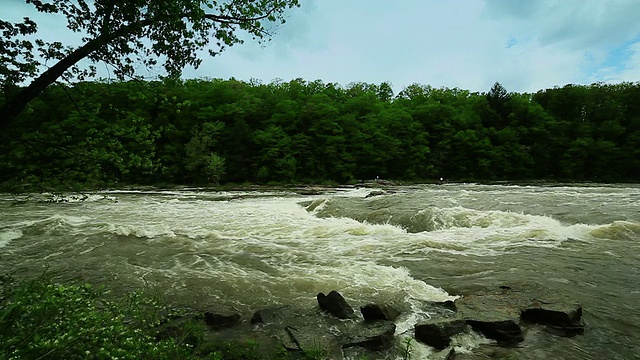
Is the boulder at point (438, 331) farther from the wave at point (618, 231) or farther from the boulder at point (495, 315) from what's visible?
the wave at point (618, 231)

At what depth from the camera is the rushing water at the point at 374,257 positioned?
5.64 meters

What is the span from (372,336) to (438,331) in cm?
81

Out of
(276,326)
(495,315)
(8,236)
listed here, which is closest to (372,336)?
(276,326)

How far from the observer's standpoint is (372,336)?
4.29 m

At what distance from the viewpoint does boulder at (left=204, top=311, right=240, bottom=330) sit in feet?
15.6

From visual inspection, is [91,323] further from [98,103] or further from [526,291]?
[526,291]

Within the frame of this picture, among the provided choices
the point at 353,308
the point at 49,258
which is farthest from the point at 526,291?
the point at 49,258

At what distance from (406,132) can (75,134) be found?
155 ft

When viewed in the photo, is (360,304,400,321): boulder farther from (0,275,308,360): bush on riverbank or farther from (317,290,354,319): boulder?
(0,275,308,360): bush on riverbank

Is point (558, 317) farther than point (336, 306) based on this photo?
No

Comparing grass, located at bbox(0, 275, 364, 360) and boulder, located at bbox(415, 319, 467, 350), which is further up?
grass, located at bbox(0, 275, 364, 360)

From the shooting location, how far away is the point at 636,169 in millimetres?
43219

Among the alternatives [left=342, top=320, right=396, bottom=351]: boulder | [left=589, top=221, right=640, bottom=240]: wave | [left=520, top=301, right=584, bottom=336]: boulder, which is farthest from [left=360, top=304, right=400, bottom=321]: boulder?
[left=589, top=221, right=640, bottom=240]: wave

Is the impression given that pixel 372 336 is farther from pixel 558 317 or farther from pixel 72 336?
pixel 72 336
